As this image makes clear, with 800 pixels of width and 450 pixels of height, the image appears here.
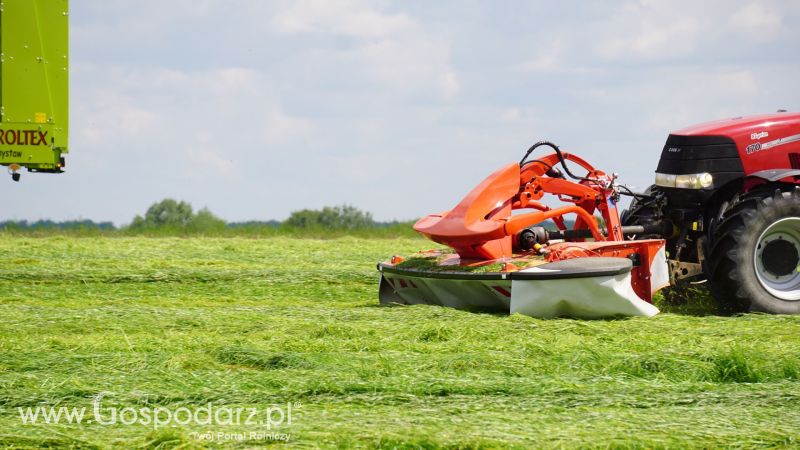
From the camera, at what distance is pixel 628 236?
9.75m

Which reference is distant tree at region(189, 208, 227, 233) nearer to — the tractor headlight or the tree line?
the tree line

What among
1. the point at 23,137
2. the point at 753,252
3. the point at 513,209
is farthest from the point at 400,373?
the point at 23,137

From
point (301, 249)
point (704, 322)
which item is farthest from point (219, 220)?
point (704, 322)

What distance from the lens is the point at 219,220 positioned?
19609 millimetres

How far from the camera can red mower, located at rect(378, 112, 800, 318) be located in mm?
8516

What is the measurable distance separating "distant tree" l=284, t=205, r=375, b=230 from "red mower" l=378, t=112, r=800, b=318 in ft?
34.5

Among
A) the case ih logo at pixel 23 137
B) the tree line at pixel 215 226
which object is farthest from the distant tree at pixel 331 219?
the case ih logo at pixel 23 137

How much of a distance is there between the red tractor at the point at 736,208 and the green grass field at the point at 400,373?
0.46 meters

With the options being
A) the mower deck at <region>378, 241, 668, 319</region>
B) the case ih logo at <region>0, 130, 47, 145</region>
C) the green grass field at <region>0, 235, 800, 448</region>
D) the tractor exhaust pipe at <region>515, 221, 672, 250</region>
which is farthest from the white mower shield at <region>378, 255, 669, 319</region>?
the case ih logo at <region>0, 130, 47, 145</region>

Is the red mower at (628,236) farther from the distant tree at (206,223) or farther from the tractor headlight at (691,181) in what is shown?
the distant tree at (206,223)

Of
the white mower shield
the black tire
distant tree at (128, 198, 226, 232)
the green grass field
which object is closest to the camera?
the green grass field

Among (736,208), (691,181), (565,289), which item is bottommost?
(565,289)

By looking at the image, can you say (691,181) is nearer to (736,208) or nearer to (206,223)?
(736,208)

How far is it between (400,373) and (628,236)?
14.6 ft
